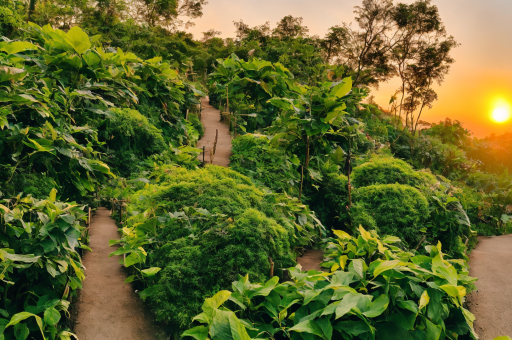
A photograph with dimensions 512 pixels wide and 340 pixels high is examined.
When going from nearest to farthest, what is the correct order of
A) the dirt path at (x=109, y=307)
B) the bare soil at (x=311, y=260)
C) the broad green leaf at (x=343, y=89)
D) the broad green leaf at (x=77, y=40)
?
the dirt path at (x=109, y=307) < the broad green leaf at (x=343, y=89) < the broad green leaf at (x=77, y=40) < the bare soil at (x=311, y=260)

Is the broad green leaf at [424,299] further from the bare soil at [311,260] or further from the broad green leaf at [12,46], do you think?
the broad green leaf at [12,46]

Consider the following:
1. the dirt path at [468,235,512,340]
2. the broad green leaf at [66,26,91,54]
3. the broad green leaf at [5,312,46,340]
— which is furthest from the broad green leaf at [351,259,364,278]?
the broad green leaf at [66,26,91,54]

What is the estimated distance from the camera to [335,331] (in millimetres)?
1603

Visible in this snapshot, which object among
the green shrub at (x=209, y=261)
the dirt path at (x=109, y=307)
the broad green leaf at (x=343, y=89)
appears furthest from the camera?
the broad green leaf at (x=343, y=89)

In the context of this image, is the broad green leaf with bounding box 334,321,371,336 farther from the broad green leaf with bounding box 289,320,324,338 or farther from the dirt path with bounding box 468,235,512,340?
the dirt path with bounding box 468,235,512,340

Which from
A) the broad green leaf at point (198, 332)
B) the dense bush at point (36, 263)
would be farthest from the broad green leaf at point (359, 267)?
the dense bush at point (36, 263)

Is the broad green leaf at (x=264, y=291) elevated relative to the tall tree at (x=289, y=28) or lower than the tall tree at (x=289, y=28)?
lower

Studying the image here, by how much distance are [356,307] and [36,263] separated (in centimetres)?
179

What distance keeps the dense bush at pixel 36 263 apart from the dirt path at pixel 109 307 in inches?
11.7

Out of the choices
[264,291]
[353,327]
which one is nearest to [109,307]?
[264,291]

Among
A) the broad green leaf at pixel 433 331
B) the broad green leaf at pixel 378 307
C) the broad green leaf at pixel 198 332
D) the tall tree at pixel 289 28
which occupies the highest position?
the tall tree at pixel 289 28

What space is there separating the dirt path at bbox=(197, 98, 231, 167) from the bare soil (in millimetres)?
1885

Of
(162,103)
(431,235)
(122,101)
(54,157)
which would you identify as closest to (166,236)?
(54,157)

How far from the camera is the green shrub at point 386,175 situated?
5.09m
